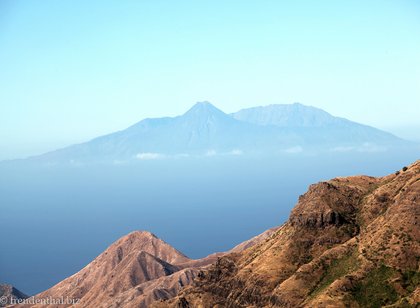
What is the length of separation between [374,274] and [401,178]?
33779 millimetres

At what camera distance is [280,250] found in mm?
163750

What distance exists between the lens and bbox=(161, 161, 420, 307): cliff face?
13675 cm

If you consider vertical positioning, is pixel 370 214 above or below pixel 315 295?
above

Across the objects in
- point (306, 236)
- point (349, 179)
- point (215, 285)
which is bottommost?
point (215, 285)

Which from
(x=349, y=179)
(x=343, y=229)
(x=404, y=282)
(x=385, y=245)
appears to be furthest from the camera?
(x=349, y=179)

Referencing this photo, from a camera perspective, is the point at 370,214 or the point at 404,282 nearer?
the point at 404,282

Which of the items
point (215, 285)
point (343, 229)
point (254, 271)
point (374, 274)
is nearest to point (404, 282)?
point (374, 274)

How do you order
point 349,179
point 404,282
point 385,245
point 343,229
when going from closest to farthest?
point 404,282
point 385,245
point 343,229
point 349,179

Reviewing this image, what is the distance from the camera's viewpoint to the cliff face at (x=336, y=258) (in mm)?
136750

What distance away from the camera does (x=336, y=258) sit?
150 metres

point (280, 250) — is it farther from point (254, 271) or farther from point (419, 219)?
point (419, 219)

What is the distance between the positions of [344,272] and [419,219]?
807 inches

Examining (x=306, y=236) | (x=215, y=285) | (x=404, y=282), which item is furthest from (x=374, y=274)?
(x=215, y=285)

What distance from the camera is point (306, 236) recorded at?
162 metres
